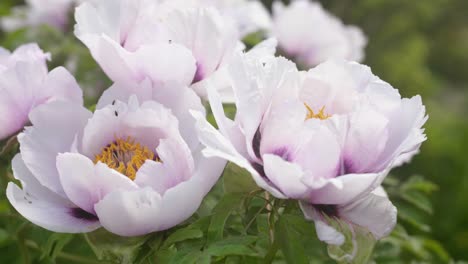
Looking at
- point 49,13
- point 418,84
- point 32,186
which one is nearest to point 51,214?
point 32,186

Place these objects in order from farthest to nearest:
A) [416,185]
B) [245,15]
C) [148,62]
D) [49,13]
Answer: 1. [49,13]
2. [245,15]
3. [416,185]
4. [148,62]

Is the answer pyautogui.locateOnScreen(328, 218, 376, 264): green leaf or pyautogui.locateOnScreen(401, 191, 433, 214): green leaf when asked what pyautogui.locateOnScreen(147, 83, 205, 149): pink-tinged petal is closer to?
pyautogui.locateOnScreen(328, 218, 376, 264): green leaf

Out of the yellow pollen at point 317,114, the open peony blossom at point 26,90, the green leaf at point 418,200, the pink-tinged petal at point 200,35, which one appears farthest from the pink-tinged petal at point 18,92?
the green leaf at point 418,200

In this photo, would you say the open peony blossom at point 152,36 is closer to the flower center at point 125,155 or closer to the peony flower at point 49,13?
the flower center at point 125,155

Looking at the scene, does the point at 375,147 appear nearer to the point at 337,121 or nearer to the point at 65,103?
the point at 337,121

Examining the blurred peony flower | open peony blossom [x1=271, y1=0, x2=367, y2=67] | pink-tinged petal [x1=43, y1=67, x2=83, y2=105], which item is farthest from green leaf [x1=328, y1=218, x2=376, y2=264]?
open peony blossom [x1=271, y1=0, x2=367, y2=67]

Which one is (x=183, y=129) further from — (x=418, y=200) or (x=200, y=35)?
(x=418, y=200)
